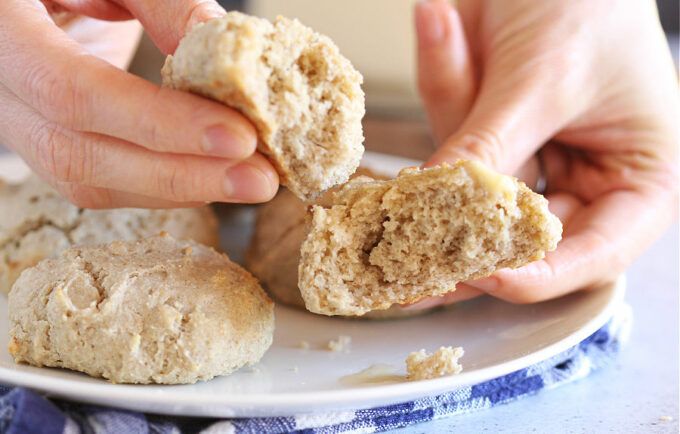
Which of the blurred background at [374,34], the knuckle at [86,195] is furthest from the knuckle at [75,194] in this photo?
the blurred background at [374,34]

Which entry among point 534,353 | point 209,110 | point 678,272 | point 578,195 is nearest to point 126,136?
point 209,110

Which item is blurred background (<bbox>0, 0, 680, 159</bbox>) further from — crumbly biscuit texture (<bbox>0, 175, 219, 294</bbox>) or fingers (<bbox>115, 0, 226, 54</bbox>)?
fingers (<bbox>115, 0, 226, 54</bbox>)

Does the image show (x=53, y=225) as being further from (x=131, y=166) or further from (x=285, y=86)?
(x=285, y=86)

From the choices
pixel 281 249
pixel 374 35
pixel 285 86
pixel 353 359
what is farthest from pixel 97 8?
pixel 374 35

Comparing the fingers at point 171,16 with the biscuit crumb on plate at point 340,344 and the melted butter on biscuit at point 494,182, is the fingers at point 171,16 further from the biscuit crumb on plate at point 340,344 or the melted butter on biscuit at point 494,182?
the biscuit crumb on plate at point 340,344

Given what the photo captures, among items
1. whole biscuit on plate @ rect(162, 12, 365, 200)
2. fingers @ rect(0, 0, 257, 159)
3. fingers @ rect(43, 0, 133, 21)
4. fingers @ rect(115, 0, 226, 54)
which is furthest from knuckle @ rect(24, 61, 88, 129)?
fingers @ rect(43, 0, 133, 21)

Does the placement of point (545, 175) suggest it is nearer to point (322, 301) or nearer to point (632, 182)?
point (632, 182)
